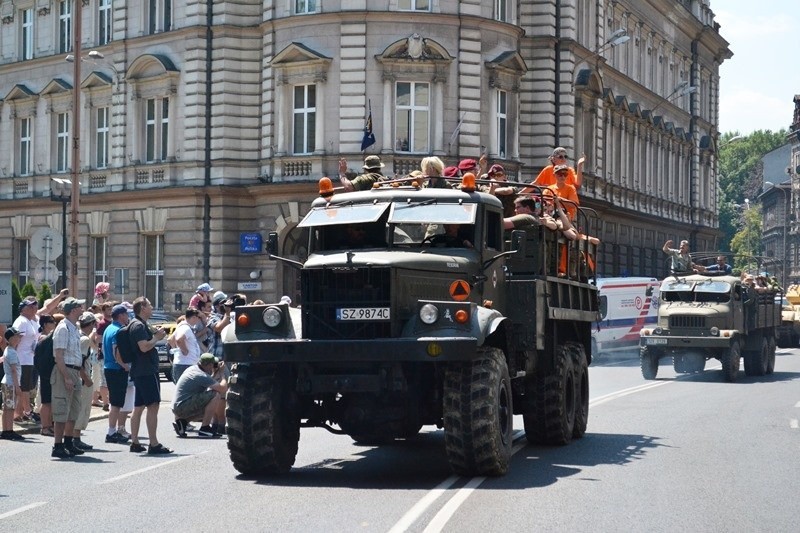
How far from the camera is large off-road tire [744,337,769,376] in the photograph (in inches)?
1390

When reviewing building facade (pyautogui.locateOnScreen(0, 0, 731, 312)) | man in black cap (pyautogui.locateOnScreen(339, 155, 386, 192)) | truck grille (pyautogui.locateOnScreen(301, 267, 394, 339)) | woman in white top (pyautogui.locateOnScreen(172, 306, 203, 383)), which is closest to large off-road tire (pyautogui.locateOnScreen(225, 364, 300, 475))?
truck grille (pyautogui.locateOnScreen(301, 267, 394, 339))

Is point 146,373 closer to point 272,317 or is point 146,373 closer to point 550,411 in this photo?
point 272,317

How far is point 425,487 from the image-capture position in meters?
13.1

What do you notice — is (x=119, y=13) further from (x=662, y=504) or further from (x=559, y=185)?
(x=662, y=504)

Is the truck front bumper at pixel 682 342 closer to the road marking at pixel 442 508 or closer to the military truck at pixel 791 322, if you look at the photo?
the road marking at pixel 442 508

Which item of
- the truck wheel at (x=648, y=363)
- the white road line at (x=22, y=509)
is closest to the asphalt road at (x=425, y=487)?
the white road line at (x=22, y=509)

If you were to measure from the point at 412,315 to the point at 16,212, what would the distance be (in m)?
40.1

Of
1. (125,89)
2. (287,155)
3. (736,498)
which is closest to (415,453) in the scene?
(736,498)

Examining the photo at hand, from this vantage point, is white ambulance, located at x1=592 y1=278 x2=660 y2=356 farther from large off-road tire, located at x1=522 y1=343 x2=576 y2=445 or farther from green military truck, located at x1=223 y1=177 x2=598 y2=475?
green military truck, located at x1=223 y1=177 x2=598 y2=475

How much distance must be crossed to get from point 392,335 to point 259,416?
5.03ft

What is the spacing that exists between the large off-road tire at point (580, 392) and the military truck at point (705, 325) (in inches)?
571

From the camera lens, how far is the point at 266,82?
42.7 meters

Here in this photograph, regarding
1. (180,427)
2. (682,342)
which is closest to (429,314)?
(180,427)

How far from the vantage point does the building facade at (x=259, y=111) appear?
133 feet
